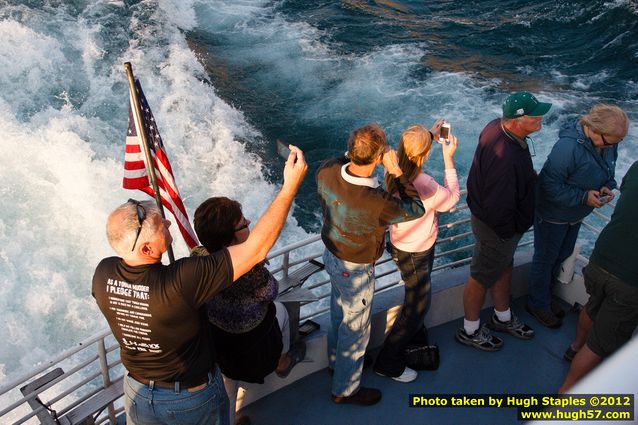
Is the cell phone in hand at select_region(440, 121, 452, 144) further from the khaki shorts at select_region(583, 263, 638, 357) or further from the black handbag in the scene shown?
the black handbag

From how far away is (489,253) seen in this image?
3.48 metres

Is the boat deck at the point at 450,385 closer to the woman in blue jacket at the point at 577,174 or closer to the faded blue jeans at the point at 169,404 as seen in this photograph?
the woman in blue jacket at the point at 577,174

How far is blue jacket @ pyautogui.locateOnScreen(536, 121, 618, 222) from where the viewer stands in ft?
10.7

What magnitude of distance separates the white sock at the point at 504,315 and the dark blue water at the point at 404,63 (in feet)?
20.9

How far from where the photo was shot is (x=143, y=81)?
1380cm

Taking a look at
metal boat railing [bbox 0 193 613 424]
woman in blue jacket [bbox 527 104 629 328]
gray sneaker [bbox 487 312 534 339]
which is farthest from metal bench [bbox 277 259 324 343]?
woman in blue jacket [bbox 527 104 629 328]

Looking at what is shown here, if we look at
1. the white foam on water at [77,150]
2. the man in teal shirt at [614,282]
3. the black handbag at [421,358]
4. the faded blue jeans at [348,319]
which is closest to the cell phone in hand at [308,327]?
the faded blue jeans at [348,319]

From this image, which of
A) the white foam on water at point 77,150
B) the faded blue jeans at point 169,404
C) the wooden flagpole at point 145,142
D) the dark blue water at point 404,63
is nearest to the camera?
the faded blue jeans at point 169,404

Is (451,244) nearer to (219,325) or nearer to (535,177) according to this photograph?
(535,177)

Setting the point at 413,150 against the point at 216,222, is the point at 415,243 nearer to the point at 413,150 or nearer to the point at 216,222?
the point at 413,150

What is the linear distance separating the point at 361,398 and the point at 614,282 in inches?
59.2

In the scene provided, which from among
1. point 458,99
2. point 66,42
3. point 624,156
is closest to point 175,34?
point 66,42

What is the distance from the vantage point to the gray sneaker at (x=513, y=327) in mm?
3859

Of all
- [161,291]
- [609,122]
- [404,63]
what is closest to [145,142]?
[161,291]
